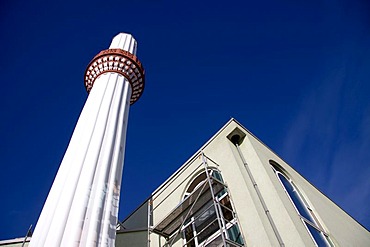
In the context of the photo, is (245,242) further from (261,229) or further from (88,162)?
(88,162)

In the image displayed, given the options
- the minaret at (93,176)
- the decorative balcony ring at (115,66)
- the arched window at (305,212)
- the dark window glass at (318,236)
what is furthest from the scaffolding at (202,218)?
the decorative balcony ring at (115,66)

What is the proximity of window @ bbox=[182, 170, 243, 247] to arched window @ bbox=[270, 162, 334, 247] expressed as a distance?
141cm

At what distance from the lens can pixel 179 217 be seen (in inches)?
272

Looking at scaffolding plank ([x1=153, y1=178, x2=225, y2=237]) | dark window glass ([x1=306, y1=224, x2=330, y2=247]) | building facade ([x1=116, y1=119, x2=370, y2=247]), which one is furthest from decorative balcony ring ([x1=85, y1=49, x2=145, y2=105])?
dark window glass ([x1=306, y1=224, x2=330, y2=247])

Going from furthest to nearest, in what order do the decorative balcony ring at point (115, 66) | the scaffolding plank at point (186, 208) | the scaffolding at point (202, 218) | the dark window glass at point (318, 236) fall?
the decorative balcony ring at point (115, 66), the scaffolding plank at point (186, 208), the scaffolding at point (202, 218), the dark window glass at point (318, 236)

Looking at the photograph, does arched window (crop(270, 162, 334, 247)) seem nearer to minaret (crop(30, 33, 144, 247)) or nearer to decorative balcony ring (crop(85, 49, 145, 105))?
minaret (crop(30, 33, 144, 247))

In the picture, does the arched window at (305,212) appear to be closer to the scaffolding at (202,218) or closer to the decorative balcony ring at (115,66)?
the scaffolding at (202,218)

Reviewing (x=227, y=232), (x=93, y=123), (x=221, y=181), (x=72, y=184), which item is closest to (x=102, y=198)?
(x=72, y=184)

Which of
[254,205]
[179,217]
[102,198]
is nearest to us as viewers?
[102,198]

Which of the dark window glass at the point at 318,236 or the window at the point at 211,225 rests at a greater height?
the window at the point at 211,225

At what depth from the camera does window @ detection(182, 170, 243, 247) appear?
18.3ft

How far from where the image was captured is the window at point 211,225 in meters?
5.59

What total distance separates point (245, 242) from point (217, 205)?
2.95 ft

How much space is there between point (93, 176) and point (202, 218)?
3724mm
